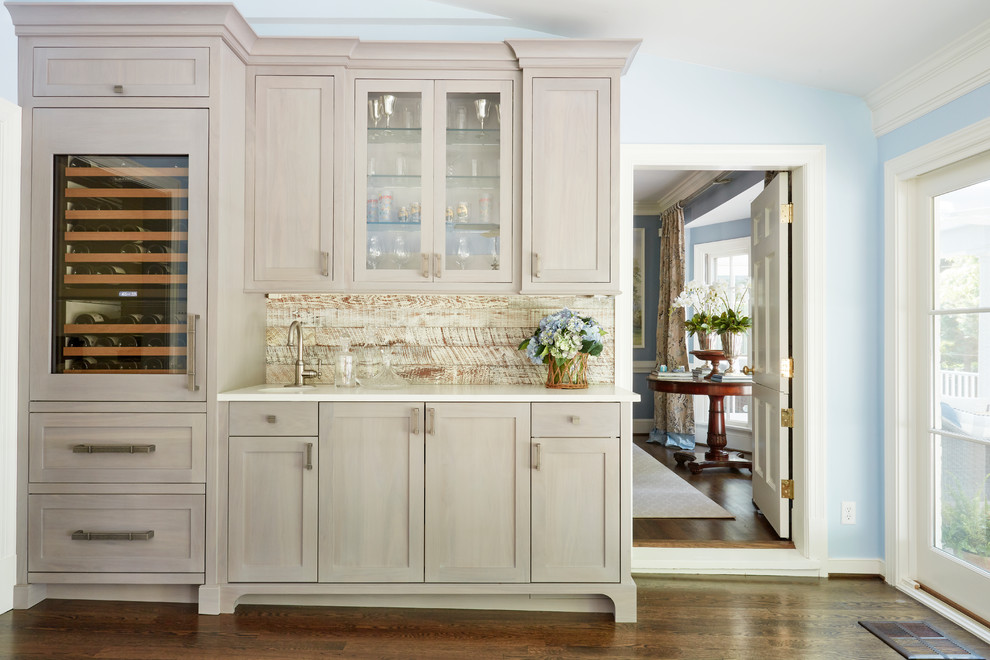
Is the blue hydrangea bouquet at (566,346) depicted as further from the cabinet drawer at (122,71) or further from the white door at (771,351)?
the cabinet drawer at (122,71)

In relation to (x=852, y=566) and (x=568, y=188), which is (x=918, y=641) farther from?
(x=568, y=188)

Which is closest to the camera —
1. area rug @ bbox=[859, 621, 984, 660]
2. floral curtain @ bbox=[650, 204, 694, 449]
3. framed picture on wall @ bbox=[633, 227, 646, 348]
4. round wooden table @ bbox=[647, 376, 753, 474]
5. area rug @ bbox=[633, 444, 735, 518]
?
area rug @ bbox=[859, 621, 984, 660]

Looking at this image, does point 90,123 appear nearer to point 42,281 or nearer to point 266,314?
point 42,281

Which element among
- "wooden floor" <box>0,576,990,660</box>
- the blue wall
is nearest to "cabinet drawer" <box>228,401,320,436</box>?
"wooden floor" <box>0,576,990,660</box>

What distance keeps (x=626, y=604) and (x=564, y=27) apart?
2.62 meters

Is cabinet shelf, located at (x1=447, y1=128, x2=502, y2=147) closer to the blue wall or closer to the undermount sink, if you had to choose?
the blue wall

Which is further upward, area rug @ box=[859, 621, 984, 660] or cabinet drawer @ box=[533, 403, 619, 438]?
cabinet drawer @ box=[533, 403, 619, 438]

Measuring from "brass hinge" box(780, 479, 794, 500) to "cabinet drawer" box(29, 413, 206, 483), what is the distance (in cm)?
275

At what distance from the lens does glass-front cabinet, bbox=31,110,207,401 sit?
2541 millimetres

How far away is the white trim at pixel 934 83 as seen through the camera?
2387 millimetres

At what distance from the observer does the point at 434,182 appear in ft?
9.05

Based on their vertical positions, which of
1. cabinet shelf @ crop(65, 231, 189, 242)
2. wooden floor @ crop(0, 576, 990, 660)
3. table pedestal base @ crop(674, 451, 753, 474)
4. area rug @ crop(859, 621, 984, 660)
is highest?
cabinet shelf @ crop(65, 231, 189, 242)

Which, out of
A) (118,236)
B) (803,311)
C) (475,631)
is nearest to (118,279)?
(118,236)

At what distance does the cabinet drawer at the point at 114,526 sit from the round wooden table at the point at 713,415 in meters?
3.50
